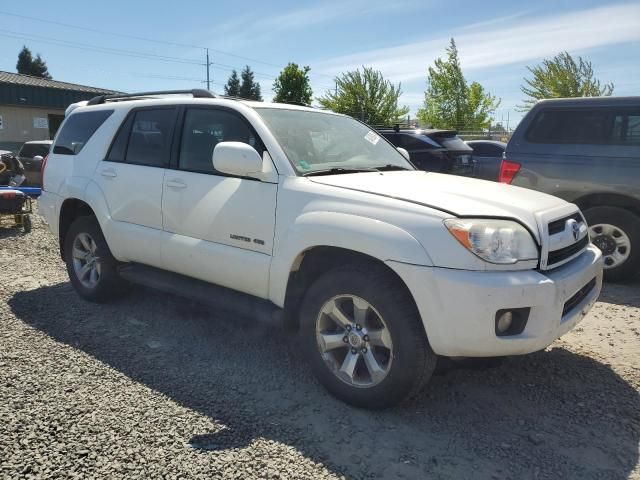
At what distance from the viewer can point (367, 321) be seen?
2979 millimetres

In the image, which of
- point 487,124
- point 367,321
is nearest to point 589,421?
point 367,321

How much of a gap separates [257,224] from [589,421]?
2.22 m

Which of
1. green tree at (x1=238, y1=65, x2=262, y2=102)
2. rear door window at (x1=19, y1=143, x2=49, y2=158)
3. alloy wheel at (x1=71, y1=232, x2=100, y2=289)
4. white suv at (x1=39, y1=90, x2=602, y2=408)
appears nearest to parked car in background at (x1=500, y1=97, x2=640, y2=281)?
white suv at (x1=39, y1=90, x2=602, y2=408)

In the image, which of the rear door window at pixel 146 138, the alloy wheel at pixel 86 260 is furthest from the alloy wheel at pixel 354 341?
the alloy wheel at pixel 86 260

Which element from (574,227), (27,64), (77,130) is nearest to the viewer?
(574,227)

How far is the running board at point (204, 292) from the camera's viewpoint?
3391mm

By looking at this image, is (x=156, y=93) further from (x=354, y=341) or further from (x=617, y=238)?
(x=617, y=238)

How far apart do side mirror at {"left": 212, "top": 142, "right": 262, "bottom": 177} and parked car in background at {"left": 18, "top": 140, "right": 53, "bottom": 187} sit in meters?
12.1

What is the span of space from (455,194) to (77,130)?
12.0ft

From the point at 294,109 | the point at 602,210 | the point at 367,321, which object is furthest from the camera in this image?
the point at 602,210

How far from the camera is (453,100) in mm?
34062

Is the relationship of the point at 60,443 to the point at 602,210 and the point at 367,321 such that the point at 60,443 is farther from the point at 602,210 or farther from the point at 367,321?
the point at 602,210

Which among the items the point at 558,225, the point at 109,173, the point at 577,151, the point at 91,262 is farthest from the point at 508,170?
the point at 91,262

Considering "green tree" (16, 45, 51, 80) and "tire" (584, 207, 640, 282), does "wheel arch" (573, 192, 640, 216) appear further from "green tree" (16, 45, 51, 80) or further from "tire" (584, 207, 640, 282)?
"green tree" (16, 45, 51, 80)
